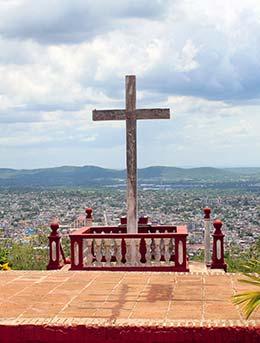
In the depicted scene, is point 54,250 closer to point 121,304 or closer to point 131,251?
point 131,251

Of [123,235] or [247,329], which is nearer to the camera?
[247,329]

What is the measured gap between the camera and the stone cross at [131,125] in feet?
45.6

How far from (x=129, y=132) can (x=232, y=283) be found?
14.7 feet

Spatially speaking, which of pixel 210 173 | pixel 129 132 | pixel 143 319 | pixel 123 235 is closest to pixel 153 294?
pixel 143 319

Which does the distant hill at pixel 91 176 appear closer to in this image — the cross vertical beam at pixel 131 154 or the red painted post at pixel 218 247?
the red painted post at pixel 218 247

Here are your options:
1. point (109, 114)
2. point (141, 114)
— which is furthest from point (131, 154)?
point (109, 114)

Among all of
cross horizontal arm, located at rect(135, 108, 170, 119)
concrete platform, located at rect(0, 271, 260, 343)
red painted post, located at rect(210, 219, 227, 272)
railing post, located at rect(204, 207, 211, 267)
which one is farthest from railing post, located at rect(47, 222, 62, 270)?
railing post, located at rect(204, 207, 211, 267)

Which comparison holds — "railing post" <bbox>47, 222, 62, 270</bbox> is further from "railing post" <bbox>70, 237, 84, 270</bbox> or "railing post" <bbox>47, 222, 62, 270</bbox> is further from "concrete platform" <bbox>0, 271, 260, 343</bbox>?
"concrete platform" <bbox>0, 271, 260, 343</bbox>

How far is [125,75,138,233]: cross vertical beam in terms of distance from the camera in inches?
547

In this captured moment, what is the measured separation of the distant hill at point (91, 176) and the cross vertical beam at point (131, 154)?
3655 inches

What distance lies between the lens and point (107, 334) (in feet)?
24.9

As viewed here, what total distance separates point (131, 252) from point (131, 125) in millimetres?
2568

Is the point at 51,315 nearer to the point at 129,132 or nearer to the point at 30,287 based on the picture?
the point at 30,287

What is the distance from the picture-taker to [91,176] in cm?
12000
